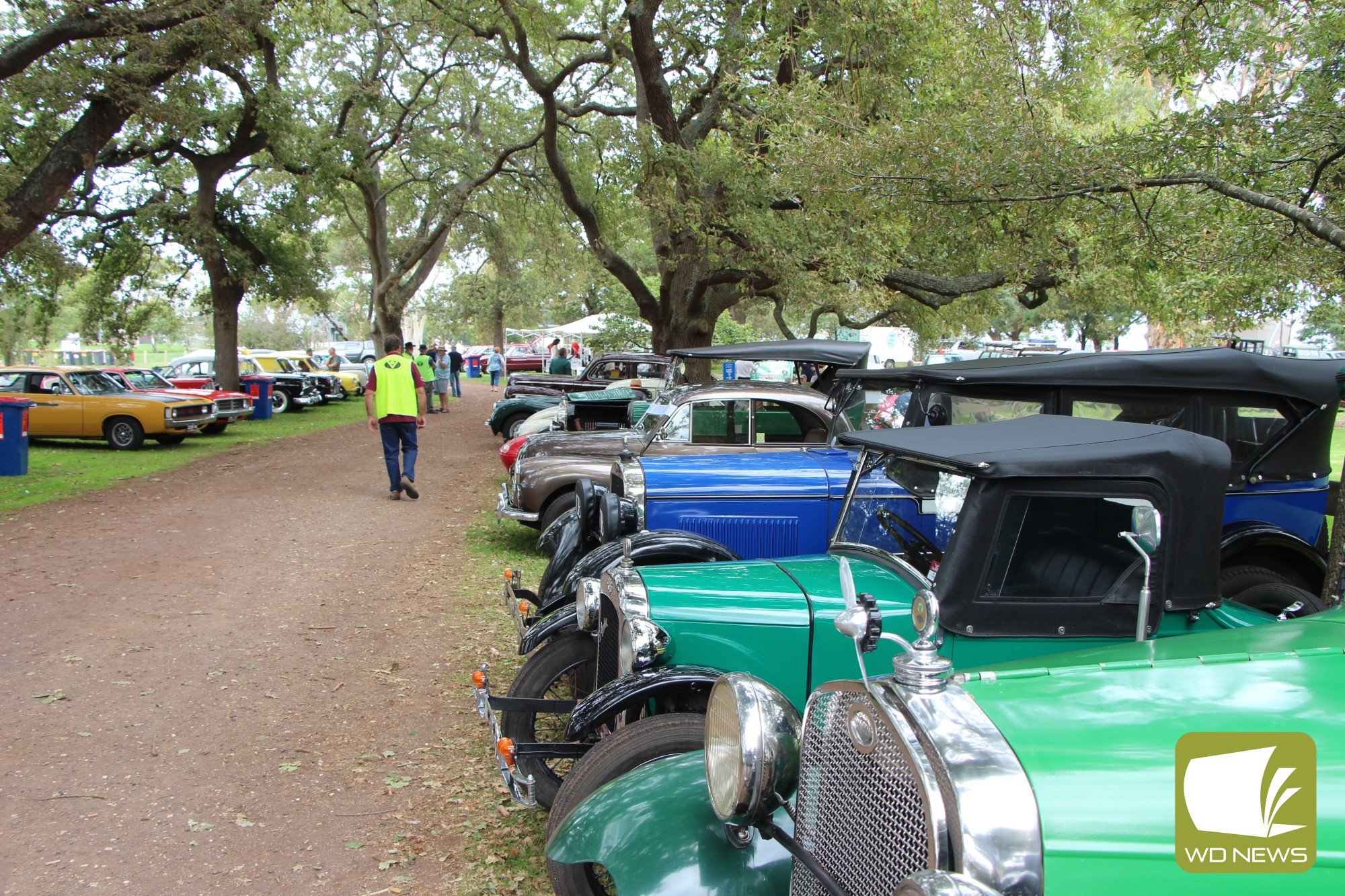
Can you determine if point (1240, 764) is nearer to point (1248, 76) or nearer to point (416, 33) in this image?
point (1248, 76)

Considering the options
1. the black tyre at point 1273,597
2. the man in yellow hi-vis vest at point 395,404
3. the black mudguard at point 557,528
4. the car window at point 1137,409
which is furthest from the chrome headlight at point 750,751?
the man in yellow hi-vis vest at point 395,404

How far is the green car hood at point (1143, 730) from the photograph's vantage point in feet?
5.70

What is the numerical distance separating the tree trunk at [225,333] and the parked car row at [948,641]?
18800 millimetres

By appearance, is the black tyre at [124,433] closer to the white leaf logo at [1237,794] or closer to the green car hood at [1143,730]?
the green car hood at [1143,730]

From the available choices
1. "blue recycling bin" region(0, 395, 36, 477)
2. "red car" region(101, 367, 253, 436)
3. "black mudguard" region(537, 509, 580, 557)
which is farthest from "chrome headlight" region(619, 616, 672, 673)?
"red car" region(101, 367, 253, 436)

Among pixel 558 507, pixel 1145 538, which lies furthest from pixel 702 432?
pixel 1145 538

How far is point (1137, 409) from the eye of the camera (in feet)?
19.0

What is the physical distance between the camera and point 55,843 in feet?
11.7

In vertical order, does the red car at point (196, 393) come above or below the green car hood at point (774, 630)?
above

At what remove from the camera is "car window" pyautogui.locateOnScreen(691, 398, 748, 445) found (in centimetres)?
810

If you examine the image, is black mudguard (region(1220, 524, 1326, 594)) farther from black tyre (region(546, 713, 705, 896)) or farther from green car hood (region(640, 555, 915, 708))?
black tyre (region(546, 713, 705, 896))

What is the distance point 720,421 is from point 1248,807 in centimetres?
648

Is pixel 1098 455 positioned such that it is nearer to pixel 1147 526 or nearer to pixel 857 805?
pixel 1147 526

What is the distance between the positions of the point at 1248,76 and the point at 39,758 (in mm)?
10098
